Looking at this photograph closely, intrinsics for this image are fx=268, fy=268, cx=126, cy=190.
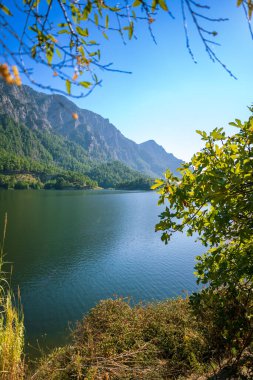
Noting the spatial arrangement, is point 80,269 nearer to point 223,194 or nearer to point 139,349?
point 139,349

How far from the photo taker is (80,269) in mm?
30703

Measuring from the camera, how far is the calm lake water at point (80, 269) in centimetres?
2053

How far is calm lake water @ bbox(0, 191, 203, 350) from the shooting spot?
2053 cm

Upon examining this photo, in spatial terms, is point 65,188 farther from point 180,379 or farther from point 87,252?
point 180,379

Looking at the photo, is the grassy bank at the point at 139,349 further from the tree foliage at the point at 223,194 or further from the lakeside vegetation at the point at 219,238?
the tree foliage at the point at 223,194

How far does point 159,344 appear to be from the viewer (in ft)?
39.2

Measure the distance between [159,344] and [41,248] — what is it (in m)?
29.2

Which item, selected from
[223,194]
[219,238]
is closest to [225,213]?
[223,194]

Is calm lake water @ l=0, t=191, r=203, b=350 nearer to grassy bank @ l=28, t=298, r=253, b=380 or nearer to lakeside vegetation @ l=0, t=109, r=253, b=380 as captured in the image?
grassy bank @ l=28, t=298, r=253, b=380

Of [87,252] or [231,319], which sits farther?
[87,252]

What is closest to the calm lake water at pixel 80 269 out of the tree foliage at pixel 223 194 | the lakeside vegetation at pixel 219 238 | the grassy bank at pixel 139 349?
the grassy bank at pixel 139 349

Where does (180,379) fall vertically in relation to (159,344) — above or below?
above

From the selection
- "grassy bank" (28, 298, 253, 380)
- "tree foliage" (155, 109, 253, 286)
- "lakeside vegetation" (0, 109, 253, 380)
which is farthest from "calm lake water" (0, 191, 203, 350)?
"tree foliage" (155, 109, 253, 286)

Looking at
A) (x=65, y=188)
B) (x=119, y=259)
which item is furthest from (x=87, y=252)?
(x=65, y=188)
